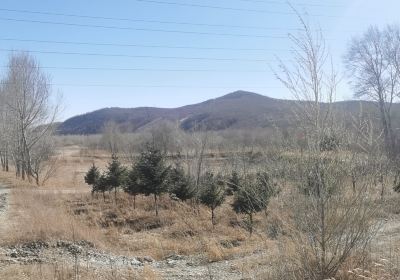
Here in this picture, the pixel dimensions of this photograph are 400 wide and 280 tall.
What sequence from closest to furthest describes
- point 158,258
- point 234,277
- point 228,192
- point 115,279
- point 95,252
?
point 115,279
point 234,277
point 95,252
point 158,258
point 228,192

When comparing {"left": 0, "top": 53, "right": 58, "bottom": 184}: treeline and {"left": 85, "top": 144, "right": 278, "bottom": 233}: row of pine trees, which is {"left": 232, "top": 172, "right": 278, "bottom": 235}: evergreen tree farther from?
{"left": 0, "top": 53, "right": 58, "bottom": 184}: treeline

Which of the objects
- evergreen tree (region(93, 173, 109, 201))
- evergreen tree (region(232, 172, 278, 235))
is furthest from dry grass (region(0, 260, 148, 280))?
evergreen tree (region(93, 173, 109, 201))

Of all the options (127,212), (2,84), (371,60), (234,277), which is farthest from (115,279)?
(371,60)

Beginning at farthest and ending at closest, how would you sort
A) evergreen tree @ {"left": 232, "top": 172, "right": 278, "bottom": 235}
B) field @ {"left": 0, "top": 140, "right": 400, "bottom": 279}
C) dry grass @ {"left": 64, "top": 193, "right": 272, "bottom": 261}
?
dry grass @ {"left": 64, "top": 193, "right": 272, "bottom": 261} → evergreen tree @ {"left": 232, "top": 172, "right": 278, "bottom": 235} → field @ {"left": 0, "top": 140, "right": 400, "bottom": 279}

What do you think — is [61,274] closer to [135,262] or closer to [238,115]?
[135,262]

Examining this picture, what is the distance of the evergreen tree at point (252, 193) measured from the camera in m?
8.02

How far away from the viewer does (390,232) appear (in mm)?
13211

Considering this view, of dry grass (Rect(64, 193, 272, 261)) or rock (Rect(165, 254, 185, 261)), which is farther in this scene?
dry grass (Rect(64, 193, 272, 261))

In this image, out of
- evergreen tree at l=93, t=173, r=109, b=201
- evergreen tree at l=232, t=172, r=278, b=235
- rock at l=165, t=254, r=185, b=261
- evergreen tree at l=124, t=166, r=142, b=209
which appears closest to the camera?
evergreen tree at l=232, t=172, r=278, b=235

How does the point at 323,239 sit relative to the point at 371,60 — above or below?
below

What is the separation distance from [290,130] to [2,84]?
40.0 m

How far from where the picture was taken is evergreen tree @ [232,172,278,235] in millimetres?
8025

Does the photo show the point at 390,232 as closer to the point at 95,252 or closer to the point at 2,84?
the point at 95,252

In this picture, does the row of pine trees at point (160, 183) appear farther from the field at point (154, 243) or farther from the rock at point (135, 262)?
the rock at point (135, 262)
